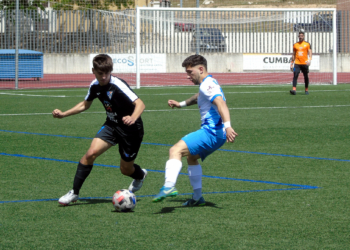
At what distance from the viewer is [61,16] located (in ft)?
83.4

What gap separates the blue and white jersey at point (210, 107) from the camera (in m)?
5.07

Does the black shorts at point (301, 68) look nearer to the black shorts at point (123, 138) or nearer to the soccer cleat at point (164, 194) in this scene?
the black shorts at point (123, 138)

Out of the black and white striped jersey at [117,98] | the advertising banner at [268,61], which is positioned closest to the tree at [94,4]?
the advertising banner at [268,61]

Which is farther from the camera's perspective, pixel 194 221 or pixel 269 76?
pixel 269 76

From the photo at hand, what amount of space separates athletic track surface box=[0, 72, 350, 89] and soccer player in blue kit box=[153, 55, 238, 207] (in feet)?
57.5

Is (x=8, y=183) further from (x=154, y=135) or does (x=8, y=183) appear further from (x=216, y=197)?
(x=154, y=135)

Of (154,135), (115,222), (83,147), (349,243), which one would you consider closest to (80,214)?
(115,222)

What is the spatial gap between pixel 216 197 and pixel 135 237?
155 cm

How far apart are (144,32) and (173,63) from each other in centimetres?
278

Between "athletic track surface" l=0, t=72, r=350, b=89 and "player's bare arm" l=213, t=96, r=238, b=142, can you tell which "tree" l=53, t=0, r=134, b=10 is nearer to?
"athletic track surface" l=0, t=72, r=350, b=89

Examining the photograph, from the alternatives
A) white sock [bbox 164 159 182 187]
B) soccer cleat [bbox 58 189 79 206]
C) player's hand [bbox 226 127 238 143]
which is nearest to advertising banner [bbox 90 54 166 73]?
soccer cleat [bbox 58 189 79 206]

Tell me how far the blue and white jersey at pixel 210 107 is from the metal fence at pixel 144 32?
1780 cm

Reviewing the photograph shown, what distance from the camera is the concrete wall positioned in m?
26.0

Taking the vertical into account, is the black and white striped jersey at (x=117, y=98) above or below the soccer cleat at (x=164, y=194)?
above
